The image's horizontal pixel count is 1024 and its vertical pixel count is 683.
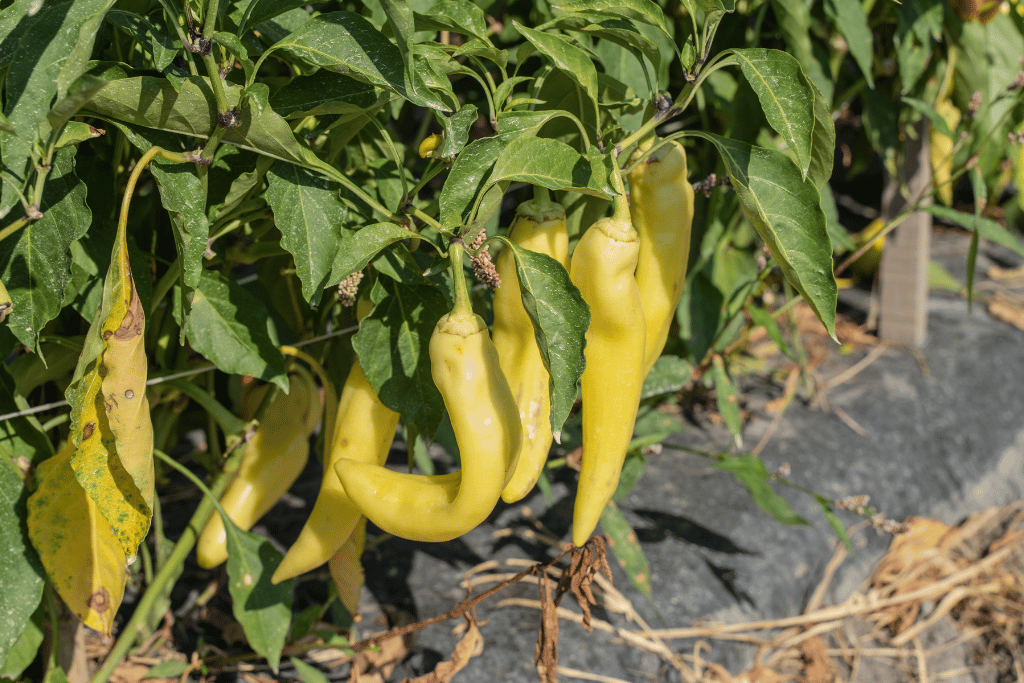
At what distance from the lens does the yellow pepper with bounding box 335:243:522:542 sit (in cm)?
49

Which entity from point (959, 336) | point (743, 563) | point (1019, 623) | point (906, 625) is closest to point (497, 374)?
point (743, 563)

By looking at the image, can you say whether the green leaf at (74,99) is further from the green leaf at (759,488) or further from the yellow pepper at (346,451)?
the green leaf at (759,488)

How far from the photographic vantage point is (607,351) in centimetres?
56

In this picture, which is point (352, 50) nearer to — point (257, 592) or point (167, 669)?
point (257, 592)

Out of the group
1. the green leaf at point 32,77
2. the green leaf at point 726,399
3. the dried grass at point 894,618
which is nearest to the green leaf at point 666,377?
the green leaf at point 726,399

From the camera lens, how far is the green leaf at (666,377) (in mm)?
998

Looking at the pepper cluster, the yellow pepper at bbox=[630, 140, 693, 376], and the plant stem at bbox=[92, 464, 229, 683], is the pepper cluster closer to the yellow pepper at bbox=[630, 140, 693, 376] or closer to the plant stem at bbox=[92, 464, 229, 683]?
the yellow pepper at bbox=[630, 140, 693, 376]

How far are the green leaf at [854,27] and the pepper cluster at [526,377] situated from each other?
0.48 m

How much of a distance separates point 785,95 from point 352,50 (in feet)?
0.89

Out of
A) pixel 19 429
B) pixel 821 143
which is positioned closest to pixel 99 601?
pixel 19 429

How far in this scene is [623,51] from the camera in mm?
769

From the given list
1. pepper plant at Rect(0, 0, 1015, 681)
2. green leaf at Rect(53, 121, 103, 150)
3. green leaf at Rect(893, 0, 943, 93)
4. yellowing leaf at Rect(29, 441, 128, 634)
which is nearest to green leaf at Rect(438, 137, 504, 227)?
pepper plant at Rect(0, 0, 1015, 681)

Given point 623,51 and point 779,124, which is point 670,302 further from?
point 623,51

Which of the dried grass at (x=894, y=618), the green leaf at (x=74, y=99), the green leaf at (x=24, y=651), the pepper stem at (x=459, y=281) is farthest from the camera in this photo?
the dried grass at (x=894, y=618)
